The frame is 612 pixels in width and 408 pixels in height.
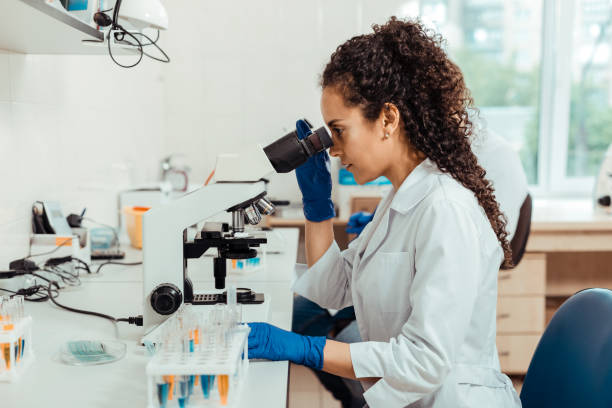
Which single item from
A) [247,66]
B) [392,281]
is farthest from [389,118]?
[247,66]

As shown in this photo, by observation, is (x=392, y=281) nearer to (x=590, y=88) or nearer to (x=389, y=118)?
(x=389, y=118)

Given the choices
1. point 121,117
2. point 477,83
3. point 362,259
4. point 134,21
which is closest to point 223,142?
point 121,117

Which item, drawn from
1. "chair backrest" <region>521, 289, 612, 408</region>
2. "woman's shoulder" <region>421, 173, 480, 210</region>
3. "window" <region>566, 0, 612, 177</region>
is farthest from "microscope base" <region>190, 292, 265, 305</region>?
"window" <region>566, 0, 612, 177</region>

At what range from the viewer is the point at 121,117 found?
261 centimetres

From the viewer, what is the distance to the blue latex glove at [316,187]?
4.74 ft

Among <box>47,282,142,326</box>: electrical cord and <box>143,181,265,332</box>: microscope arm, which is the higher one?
<box>143,181,265,332</box>: microscope arm

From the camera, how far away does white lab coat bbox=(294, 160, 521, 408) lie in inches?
38.8

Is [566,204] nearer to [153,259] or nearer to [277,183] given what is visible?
[277,183]

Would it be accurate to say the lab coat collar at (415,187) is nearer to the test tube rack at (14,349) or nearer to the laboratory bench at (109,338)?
the laboratory bench at (109,338)

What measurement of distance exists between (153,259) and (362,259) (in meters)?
0.45

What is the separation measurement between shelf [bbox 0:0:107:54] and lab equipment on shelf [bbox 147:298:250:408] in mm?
718

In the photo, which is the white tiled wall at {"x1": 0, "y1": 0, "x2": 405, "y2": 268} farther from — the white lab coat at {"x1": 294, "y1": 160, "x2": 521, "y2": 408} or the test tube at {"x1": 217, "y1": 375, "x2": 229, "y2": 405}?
the test tube at {"x1": 217, "y1": 375, "x2": 229, "y2": 405}

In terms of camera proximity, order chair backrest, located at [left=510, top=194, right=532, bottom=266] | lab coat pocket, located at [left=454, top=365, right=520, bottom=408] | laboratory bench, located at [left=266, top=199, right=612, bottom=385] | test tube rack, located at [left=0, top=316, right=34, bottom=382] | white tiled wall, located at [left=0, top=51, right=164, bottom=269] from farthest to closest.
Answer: laboratory bench, located at [left=266, top=199, right=612, bottom=385], chair backrest, located at [left=510, top=194, right=532, bottom=266], white tiled wall, located at [left=0, top=51, right=164, bottom=269], lab coat pocket, located at [left=454, top=365, right=520, bottom=408], test tube rack, located at [left=0, top=316, right=34, bottom=382]

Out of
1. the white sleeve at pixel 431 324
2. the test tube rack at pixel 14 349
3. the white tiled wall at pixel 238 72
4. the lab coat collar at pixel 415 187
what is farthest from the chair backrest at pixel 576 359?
the white tiled wall at pixel 238 72
